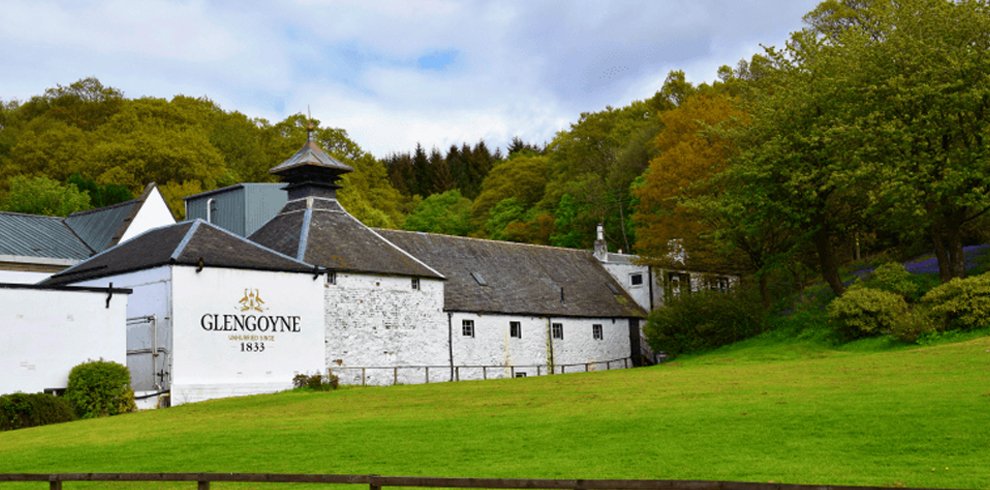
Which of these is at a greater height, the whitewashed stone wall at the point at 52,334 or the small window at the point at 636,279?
the small window at the point at 636,279

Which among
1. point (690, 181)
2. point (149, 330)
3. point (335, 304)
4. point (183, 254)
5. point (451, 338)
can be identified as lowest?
point (451, 338)

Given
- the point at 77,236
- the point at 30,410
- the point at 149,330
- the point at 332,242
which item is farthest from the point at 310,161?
the point at 30,410

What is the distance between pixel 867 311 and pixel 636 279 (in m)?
19.6

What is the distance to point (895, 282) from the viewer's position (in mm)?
40094

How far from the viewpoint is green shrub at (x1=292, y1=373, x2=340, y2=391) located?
35.7 metres

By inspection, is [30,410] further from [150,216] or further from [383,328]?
[150,216]

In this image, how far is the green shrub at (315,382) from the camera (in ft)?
117

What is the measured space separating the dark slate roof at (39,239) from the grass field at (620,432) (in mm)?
19346

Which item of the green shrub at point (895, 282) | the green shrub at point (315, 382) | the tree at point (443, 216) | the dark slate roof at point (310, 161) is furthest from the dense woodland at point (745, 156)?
the green shrub at point (315, 382)

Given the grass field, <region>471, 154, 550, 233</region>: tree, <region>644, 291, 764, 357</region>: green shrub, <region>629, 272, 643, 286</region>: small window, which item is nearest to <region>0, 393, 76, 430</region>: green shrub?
the grass field

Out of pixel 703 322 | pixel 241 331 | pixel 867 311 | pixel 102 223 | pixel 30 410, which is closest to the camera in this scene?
pixel 30 410

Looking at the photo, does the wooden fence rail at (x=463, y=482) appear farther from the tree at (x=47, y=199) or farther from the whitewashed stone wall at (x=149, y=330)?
the tree at (x=47, y=199)

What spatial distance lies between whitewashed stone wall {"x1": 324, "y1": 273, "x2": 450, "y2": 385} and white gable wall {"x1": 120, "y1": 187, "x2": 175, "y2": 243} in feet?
46.3

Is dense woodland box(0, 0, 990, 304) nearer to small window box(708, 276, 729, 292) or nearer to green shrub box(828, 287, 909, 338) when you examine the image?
small window box(708, 276, 729, 292)
